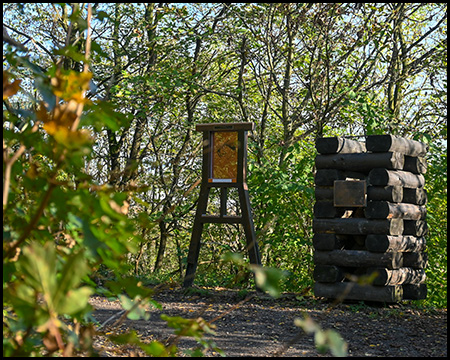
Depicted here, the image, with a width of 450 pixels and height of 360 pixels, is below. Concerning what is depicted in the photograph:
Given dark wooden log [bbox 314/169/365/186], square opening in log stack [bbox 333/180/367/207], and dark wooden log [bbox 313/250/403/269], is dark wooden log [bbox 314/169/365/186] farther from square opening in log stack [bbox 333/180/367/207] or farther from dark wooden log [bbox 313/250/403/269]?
dark wooden log [bbox 313/250/403/269]

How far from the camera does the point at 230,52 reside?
10.7 meters

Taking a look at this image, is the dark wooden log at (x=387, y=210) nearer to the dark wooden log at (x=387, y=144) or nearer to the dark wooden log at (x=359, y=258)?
the dark wooden log at (x=359, y=258)

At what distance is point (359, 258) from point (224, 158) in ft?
7.32

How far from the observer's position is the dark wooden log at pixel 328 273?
23.8 ft

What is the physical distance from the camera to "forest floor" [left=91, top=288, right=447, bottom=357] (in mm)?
5043

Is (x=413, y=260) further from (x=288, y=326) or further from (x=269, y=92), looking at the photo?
(x=269, y=92)

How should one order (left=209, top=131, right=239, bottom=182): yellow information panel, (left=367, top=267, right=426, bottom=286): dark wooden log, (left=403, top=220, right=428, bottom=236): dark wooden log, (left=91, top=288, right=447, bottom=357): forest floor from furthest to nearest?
(left=209, top=131, right=239, bottom=182): yellow information panel → (left=403, top=220, right=428, bottom=236): dark wooden log → (left=367, top=267, right=426, bottom=286): dark wooden log → (left=91, top=288, right=447, bottom=357): forest floor

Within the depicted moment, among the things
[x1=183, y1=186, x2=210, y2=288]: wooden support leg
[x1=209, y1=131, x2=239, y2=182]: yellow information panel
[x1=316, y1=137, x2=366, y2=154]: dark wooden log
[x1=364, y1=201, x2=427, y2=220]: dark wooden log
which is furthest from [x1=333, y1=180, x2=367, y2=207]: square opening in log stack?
[x1=183, y1=186, x2=210, y2=288]: wooden support leg

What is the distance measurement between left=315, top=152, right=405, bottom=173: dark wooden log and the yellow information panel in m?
1.19

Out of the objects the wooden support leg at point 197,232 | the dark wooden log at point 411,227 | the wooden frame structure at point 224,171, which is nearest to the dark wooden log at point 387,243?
the dark wooden log at point 411,227

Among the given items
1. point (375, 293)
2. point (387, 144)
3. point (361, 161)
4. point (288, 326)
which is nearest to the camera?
point (288, 326)

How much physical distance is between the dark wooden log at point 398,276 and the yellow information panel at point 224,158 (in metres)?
2.21

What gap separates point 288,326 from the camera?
603 cm

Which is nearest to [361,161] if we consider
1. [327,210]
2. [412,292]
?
[327,210]
